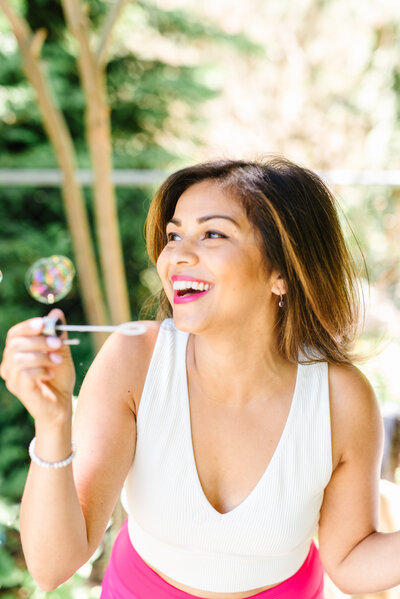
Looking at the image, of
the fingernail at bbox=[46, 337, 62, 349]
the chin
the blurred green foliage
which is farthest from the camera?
the blurred green foliage

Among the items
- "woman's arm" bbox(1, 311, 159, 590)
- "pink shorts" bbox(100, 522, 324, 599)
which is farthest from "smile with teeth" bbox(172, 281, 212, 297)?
"pink shorts" bbox(100, 522, 324, 599)

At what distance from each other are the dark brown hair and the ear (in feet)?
0.04


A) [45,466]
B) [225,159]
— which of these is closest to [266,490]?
[45,466]

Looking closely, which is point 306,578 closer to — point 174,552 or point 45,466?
point 174,552

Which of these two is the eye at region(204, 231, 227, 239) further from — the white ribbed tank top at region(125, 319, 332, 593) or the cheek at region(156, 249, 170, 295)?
the white ribbed tank top at region(125, 319, 332, 593)

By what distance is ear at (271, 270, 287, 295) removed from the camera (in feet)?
4.98

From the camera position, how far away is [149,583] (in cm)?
152

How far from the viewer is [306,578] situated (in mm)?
1588

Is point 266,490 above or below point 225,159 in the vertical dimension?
below

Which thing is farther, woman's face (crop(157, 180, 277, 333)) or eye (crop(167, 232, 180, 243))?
eye (crop(167, 232, 180, 243))

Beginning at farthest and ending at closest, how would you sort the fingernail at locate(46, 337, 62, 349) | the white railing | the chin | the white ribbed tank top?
the white railing
the white ribbed tank top
the chin
the fingernail at locate(46, 337, 62, 349)

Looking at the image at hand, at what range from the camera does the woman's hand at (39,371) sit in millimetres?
986

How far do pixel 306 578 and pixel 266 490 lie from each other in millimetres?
333

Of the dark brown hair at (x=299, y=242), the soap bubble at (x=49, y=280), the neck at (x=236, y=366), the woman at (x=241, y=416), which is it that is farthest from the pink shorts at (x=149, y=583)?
the soap bubble at (x=49, y=280)
